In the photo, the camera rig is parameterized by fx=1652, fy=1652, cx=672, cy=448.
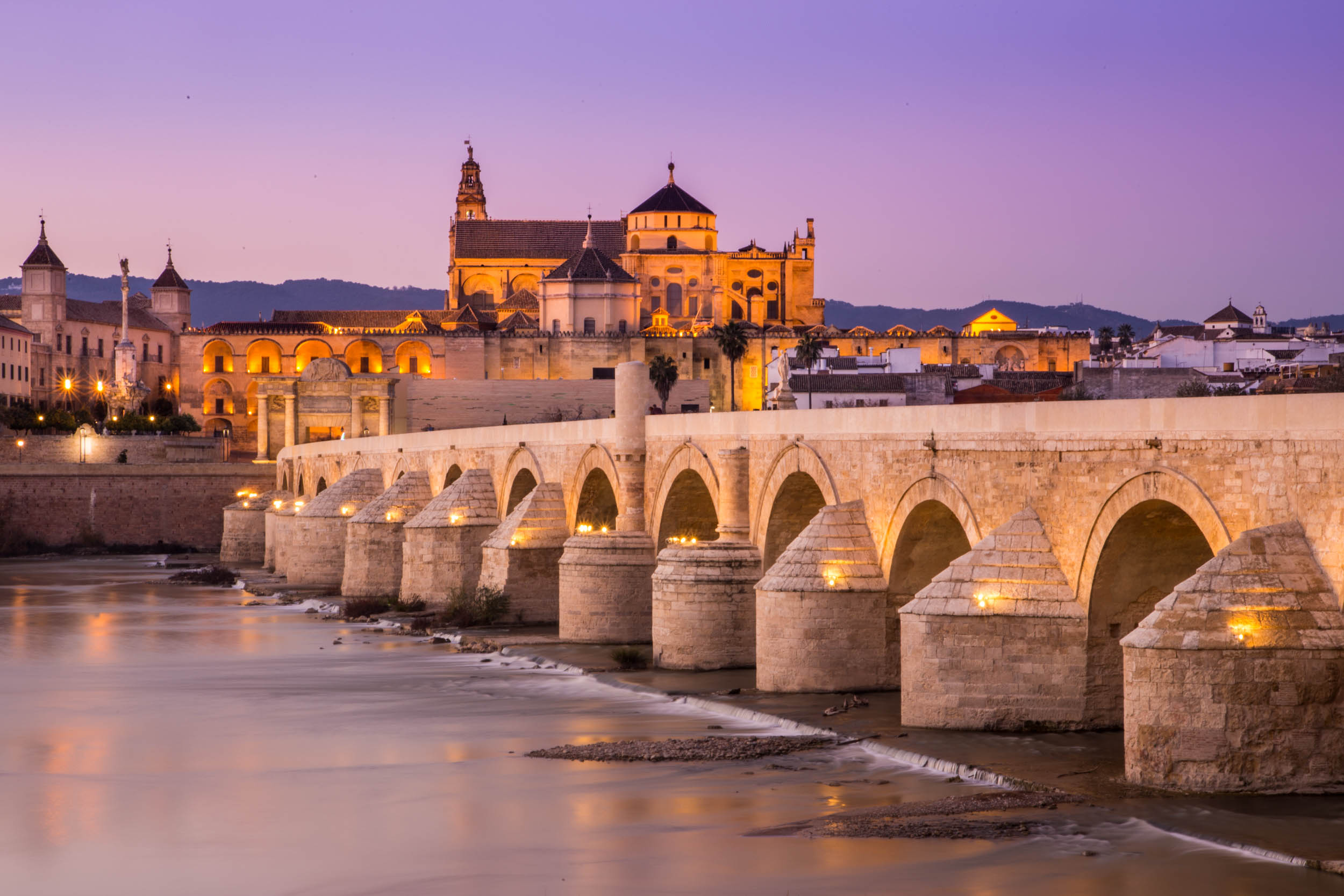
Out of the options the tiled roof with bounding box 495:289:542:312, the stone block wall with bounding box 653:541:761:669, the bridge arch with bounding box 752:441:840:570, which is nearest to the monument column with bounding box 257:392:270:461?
the tiled roof with bounding box 495:289:542:312

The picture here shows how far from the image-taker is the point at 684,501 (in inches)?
976

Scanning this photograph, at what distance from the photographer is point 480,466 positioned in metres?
33.6

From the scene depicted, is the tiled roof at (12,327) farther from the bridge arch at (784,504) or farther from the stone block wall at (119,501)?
the bridge arch at (784,504)

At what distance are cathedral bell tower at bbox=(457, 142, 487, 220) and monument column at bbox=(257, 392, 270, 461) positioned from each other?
37136 millimetres

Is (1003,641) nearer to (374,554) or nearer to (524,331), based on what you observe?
(374,554)

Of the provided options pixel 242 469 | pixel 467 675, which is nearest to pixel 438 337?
pixel 242 469

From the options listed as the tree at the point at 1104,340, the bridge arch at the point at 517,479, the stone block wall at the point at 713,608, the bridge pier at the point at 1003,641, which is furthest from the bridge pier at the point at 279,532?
the tree at the point at 1104,340

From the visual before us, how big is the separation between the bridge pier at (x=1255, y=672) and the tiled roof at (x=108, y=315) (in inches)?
3262

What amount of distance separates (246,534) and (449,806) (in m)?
37.9

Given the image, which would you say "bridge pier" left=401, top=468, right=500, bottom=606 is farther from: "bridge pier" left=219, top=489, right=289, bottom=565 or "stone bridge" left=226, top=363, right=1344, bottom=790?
"bridge pier" left=219, top=489, right=289, bottom=565

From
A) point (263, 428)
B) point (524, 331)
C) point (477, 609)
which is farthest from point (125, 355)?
point (477, 609)

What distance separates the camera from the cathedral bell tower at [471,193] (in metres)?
107

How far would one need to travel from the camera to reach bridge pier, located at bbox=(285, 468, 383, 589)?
39.3 meters

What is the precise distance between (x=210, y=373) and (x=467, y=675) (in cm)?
6797
